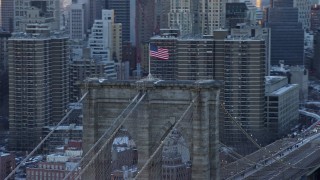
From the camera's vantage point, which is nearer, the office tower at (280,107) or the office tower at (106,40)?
the office tower at (280,107)

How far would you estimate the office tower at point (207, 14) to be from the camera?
73625 millimetres

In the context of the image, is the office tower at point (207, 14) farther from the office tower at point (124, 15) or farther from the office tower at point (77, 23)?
the office tower at point (77, 23)

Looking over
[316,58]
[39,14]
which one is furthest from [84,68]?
[316,58]

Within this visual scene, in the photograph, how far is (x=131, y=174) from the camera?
3136 centimetres

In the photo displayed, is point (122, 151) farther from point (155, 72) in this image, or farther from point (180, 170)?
point (155, 72)

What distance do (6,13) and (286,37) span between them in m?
25.4

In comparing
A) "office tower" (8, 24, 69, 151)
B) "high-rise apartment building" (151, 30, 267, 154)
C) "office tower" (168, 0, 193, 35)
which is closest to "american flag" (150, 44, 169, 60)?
"high-rise apartment building" (151, 30, 267, 154)

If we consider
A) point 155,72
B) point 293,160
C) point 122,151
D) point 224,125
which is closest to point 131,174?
point 122,151

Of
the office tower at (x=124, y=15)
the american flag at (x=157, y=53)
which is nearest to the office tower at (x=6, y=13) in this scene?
the office tower at (x=124, y=15)

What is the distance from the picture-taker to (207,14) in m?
75.7

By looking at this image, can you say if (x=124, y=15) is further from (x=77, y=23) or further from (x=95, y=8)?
(x=95, y=8)

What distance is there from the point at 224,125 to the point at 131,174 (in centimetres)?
1983

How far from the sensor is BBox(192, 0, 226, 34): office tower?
7362 cm

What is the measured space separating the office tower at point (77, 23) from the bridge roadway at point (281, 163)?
5011cm
